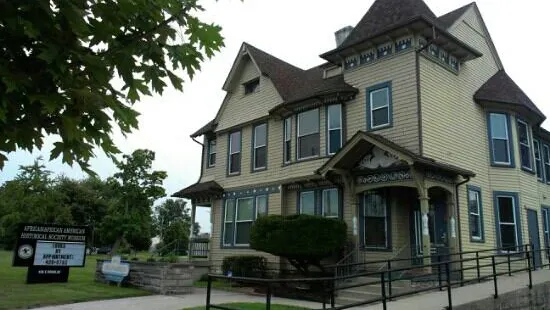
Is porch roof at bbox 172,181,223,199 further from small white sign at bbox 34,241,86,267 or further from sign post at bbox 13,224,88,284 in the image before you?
small white sign at bbox 34,241,86,267

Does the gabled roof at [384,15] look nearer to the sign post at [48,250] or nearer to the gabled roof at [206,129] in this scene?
the gabled roof at [206,129]

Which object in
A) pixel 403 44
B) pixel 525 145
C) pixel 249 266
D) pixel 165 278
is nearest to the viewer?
pixel 165 278

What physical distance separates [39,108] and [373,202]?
42.7 ft

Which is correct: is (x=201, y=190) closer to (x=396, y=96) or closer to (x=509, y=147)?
(x=396, y=96)

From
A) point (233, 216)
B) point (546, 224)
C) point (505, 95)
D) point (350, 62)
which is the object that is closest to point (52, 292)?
point (233, 216)

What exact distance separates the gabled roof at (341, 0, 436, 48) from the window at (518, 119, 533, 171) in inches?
205

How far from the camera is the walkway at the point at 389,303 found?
10320 millimetres

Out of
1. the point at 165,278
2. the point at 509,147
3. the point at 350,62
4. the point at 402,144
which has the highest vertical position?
the point at 350,62

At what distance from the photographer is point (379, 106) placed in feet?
51.1

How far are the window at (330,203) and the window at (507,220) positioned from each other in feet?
17.6

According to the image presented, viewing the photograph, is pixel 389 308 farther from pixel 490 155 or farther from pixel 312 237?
pixel 490 155

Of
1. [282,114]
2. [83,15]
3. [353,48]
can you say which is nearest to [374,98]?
[353,48]

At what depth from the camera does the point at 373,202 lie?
15406mm

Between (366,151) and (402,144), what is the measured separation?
1.09 m
